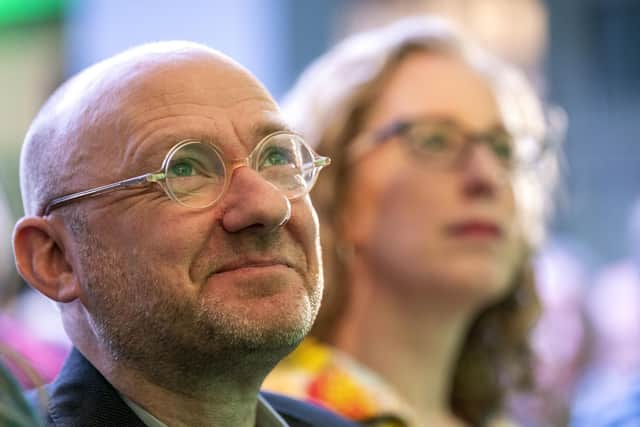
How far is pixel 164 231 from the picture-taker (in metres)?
1.38

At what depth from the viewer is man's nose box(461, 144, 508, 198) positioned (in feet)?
8.47

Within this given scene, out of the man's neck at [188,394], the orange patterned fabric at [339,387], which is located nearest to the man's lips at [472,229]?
the orange patterned fabric at [339,387]

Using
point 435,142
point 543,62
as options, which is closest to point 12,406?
point 435,142

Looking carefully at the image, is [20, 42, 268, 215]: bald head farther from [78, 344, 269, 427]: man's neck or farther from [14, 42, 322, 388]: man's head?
[78, 344, 269, 427]: man's neck

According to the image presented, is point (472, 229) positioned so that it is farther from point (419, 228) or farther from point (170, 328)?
point (170, 328)

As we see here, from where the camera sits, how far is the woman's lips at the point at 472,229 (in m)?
2.56

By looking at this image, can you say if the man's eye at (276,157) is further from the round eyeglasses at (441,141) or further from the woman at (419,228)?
the round eyeglasses at (441,141)

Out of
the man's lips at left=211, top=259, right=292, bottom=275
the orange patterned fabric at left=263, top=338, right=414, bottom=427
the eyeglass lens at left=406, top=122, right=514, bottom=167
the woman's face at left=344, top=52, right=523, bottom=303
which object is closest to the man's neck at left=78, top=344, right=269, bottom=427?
the man's lips at left=211, top=259, right=292, bottom=275

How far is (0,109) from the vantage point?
7.82m

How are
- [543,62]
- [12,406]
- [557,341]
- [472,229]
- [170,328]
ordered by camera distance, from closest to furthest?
1. [12,406]
2. [170,328]
3. [472,229]
4. [557,341]
5. [543,62]

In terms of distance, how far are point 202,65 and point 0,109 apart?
673 cm

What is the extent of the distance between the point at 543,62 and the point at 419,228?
4.82 meters

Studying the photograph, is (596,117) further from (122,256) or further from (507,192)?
(122,256)

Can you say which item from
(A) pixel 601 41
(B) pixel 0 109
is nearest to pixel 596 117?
(A) pixel 601 41
